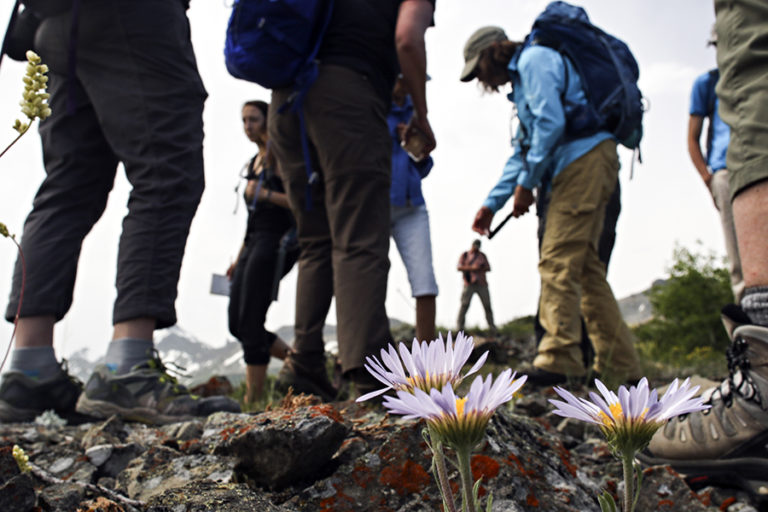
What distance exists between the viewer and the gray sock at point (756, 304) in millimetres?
1563

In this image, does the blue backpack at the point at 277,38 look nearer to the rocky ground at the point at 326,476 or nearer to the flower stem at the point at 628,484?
the rocky ground at the point at 326,476

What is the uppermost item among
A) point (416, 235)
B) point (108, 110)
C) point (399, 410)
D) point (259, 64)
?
point (259, 64)

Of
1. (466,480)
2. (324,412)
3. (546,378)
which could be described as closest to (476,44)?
(546,378)

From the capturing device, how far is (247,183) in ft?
15.4

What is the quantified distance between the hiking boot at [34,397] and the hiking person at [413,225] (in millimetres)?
2345

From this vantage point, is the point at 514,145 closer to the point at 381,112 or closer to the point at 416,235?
the point at 416,235

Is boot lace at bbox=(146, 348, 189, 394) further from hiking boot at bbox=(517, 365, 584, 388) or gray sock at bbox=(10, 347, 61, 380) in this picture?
hiking boot at bbox=(517, 365, 584, 388)

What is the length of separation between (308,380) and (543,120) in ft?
7.38

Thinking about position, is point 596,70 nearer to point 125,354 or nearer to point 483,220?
point 483,220

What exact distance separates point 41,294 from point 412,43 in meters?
2.05

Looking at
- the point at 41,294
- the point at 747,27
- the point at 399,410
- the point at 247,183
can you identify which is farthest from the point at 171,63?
the point at 399,410

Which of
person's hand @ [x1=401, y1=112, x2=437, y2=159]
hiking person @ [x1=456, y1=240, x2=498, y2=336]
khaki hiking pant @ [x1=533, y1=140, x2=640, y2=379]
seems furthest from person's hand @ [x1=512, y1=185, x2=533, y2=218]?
hiking person @ [x1=456, y1=240, x2=498, y2=336]

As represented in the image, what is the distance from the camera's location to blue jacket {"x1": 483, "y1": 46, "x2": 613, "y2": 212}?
3680 millimetres

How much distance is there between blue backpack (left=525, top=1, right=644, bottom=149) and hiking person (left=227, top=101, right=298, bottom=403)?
2.22 meters
